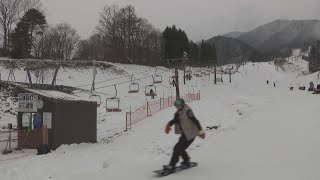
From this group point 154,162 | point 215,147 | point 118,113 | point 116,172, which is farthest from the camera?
point 118,113

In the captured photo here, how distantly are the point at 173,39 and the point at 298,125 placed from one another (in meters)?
87.4

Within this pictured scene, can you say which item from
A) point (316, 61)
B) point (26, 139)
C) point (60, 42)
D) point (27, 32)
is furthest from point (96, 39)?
point (26, 139)

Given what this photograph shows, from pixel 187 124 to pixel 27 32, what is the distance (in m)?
66.5

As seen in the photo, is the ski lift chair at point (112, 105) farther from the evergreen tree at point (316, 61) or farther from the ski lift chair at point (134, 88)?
the evergreen tree at point (316, 61)

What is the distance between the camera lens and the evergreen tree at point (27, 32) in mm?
65000

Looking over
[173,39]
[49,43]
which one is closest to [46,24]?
[49,43]

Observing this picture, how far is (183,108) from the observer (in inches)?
405

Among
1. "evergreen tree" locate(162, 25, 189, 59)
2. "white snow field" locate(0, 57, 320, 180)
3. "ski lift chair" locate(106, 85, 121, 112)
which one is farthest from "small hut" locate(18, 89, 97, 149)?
"evergreen tree" locate(162, 25, 189, 59)

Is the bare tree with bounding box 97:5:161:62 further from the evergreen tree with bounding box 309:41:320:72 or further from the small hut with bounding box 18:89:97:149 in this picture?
the small hut with bounding box 18:89:97:149

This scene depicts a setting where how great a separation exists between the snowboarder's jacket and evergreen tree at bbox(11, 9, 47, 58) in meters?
58.9

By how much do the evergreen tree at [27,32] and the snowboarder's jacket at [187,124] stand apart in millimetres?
58929

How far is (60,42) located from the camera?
95375 millimetres

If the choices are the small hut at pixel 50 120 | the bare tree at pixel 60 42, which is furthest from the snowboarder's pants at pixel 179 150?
the bare tree at pixel 60 42

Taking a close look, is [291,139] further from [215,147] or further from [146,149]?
[146,149]
